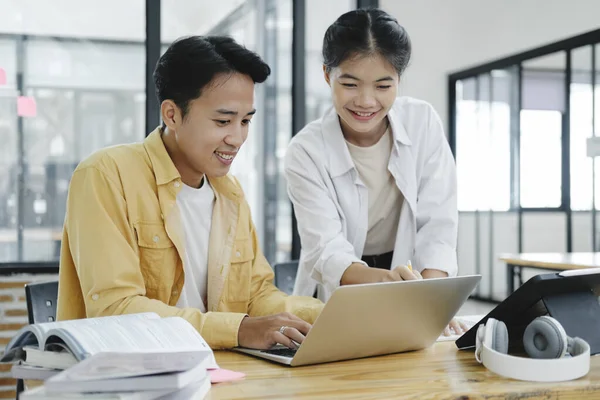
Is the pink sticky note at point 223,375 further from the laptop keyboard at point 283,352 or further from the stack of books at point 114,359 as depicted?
the laptop keyboard at point 283,352

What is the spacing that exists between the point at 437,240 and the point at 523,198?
Result: 4.17 metres

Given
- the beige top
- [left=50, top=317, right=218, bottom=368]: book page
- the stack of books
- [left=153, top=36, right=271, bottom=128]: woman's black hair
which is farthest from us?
the beige top

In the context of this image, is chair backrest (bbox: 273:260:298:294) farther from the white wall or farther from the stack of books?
the white wall

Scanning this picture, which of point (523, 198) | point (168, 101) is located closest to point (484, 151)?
point (523, 198)

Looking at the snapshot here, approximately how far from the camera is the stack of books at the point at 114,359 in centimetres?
75

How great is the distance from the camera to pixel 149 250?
145 cm

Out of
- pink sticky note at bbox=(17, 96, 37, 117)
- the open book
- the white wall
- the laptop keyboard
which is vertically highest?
the white wall

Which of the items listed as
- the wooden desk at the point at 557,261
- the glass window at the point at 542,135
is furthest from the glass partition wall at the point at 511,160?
the wooden desk at the point at 557,261

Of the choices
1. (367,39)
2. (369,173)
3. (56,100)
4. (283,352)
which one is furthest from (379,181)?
(56,100)

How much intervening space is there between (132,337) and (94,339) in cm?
5

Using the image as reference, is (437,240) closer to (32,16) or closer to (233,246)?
(233,246)

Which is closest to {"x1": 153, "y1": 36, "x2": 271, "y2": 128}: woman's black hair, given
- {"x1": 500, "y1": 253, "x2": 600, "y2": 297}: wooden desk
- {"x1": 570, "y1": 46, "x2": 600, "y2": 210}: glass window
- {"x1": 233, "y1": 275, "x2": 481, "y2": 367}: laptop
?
{"x1": 233, "y1": 275, "x2": 481, "y2": 367}: laptop

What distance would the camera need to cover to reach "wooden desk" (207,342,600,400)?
0.90 m

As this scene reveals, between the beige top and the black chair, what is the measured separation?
0.80 meters
